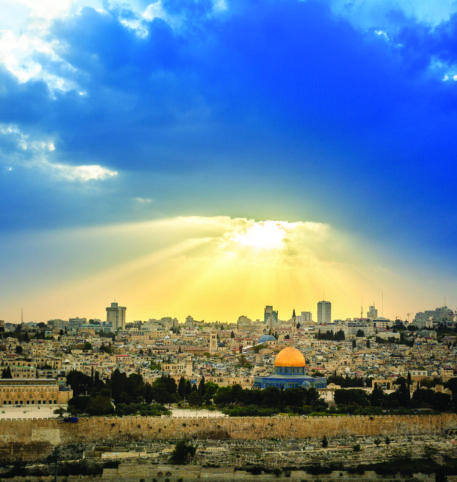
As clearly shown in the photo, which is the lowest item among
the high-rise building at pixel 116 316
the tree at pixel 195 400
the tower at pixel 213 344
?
the tree at pixel 195 400

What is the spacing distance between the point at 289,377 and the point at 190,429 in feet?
74.5

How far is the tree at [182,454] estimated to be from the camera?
1237 inches

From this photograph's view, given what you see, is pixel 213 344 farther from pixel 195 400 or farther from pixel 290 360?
pixel 195 400

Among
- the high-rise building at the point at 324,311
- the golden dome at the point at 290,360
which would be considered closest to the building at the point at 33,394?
the golden dome at the point at 290,360

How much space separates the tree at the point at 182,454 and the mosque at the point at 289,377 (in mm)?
24098

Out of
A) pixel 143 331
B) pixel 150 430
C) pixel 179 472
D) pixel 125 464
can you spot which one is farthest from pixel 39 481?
pixel 143 331

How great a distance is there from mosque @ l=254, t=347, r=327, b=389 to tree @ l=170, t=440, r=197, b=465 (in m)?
24.1

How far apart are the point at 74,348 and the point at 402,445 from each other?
56215 millimetres

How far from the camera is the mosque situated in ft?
190

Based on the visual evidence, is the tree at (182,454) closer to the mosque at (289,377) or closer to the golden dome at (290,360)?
the mosque at (289,377)

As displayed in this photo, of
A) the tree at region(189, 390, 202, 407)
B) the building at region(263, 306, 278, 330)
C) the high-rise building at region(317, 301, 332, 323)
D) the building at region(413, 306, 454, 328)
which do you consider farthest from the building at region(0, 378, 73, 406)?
the high-rise building at region(317, 301, 332, 323)

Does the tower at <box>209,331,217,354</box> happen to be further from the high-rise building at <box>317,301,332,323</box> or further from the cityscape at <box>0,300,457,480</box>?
the high-rise building at <box>317,301,332,323</box>

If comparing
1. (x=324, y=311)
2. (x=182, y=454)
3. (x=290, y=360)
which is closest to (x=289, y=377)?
(x=290, y=360)

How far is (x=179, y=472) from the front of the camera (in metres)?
30.2
